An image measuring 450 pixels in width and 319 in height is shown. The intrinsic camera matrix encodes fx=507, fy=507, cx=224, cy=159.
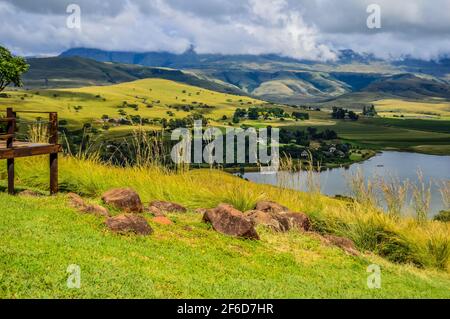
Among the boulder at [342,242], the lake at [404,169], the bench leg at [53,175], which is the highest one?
the bench leg at [53,175]

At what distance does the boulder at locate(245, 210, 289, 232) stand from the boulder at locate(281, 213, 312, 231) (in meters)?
0.15

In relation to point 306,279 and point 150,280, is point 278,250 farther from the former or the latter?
point 150,280

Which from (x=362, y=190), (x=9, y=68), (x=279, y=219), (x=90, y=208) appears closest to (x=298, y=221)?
(x=279, y=219)

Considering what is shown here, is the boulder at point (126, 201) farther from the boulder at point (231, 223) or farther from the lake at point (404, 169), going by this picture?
the lake at point (404, 169)

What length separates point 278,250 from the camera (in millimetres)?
13109

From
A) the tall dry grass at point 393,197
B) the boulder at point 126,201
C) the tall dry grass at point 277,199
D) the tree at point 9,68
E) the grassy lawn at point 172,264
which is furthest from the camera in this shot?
the tree at point 9,68

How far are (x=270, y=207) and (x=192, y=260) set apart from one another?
603 centimetres

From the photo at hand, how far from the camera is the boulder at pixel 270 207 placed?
53.8ft

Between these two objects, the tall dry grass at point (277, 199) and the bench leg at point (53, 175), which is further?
the bench leg at point (53, 175)

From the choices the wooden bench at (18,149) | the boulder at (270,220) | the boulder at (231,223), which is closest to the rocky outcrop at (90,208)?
the wooden bench at (18,149)

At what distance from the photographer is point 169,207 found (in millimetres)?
16453

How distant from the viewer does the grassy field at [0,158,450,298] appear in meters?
8.78

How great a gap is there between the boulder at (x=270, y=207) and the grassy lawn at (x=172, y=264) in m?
1.93

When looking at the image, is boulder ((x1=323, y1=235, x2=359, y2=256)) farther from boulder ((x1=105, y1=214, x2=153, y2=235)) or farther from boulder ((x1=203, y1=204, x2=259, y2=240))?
boulder ((x1=105, y1=214, x2=153, y2=235))
